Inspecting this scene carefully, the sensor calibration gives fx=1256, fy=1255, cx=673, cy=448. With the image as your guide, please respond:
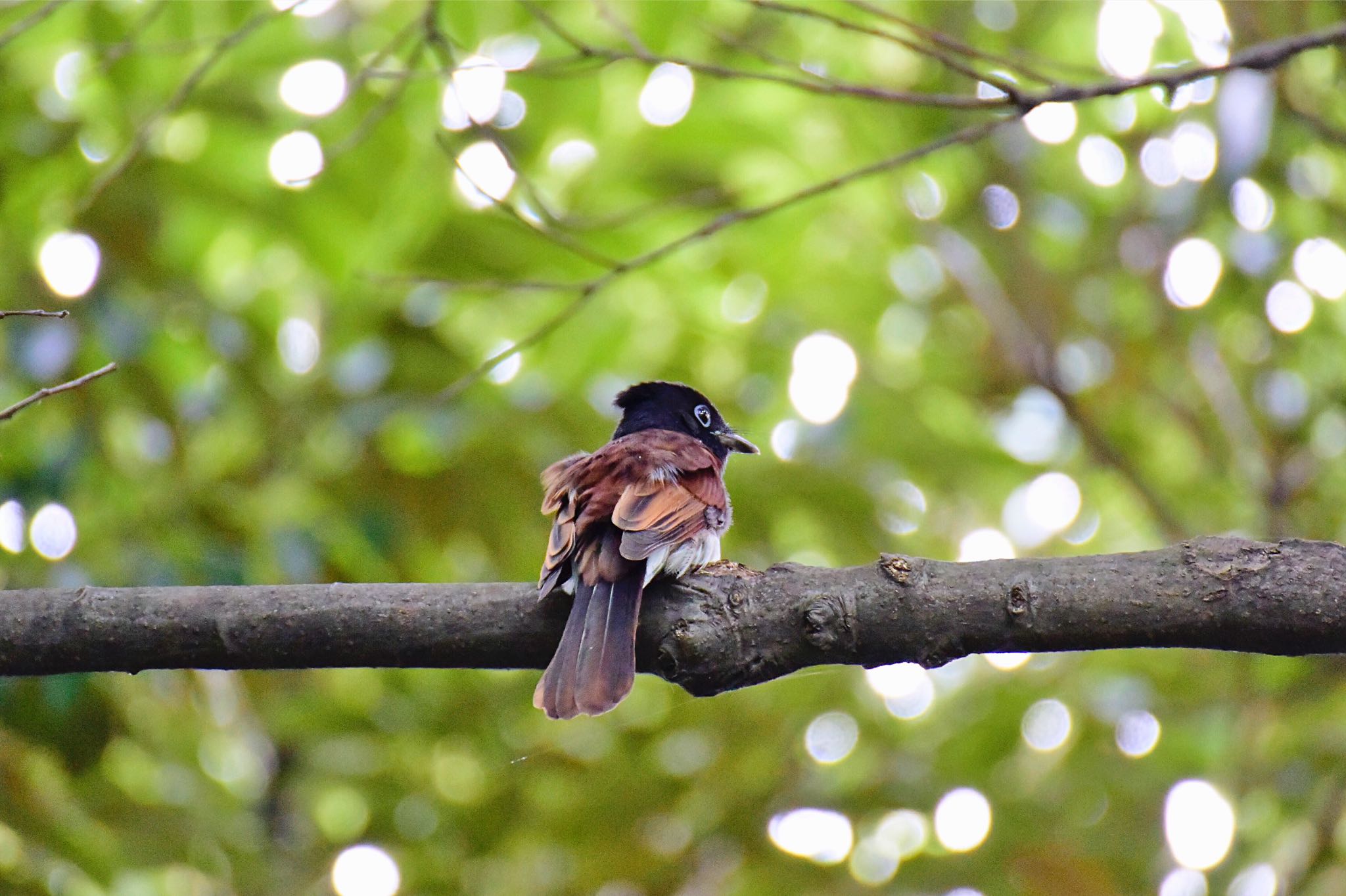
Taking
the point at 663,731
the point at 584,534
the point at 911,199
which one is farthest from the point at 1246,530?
the point at 584,534

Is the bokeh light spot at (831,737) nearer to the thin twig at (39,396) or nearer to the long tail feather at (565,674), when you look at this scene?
the long tail feather at (565,674)

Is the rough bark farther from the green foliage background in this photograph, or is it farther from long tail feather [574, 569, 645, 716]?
the green foliage background

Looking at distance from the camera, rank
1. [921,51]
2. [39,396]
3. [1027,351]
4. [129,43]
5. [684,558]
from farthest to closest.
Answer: [1027,351] → [129,43] → [684,558] → [921,51] → [39,396]

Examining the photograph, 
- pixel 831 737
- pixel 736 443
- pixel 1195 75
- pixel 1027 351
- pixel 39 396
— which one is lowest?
pixel 39 396

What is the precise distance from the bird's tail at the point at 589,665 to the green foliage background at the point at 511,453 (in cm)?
135

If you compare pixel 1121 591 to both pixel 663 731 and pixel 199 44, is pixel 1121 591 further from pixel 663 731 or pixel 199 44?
pixel 199 44

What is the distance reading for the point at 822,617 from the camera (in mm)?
2545

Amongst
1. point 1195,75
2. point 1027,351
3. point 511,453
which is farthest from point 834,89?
point 1027,351

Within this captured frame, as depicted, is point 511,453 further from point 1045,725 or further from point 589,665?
point 1045,725

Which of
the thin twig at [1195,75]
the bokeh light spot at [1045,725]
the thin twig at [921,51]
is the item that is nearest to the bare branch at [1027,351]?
the bokeh light spot at [1045,725]

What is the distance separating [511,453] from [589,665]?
189 centimetres

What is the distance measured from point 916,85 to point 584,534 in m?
3.68

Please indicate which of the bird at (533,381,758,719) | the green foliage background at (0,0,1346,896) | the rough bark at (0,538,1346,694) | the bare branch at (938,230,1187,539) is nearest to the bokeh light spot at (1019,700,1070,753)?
the green foliage background at (0,0,1346,896)

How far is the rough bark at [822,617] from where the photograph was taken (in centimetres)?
248
